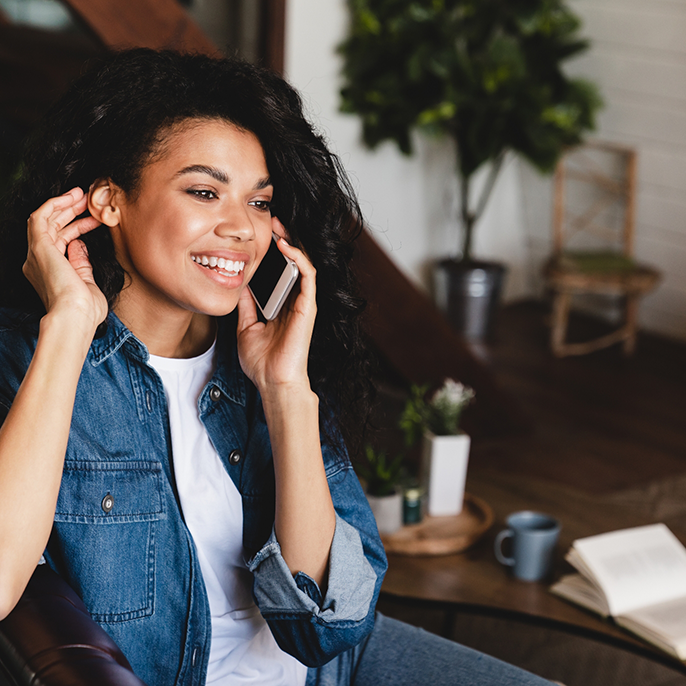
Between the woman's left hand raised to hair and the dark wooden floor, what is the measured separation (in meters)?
1.31

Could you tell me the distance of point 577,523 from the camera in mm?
1784

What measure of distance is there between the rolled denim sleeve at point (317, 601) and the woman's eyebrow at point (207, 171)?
0.49 meters

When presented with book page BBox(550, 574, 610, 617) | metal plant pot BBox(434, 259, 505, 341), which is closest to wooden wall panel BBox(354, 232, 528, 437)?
metal plant pot BBox(434, 259, 505, 341)

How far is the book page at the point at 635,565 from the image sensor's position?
4.91ft

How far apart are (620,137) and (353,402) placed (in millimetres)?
3781

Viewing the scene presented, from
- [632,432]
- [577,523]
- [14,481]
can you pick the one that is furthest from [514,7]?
[14,481]

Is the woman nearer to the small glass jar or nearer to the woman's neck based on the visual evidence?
the woman's neck

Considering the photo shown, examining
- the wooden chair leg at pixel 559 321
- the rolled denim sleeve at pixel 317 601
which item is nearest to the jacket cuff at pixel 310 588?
the rolled denim sleeve at pixel 317 601

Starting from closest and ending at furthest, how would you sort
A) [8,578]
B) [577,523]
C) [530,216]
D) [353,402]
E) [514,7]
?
[8,578] < [353,402] < [577,523] < [514,7] < [530,216]

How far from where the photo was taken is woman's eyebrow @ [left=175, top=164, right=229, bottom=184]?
1180 millimetres

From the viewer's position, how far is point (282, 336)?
4.16 feet

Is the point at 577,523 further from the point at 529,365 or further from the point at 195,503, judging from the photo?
the point at 529,365

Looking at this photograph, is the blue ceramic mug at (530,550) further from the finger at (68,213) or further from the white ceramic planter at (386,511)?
the finger at (68,213)

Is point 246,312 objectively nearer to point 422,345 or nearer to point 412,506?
point 412,506
